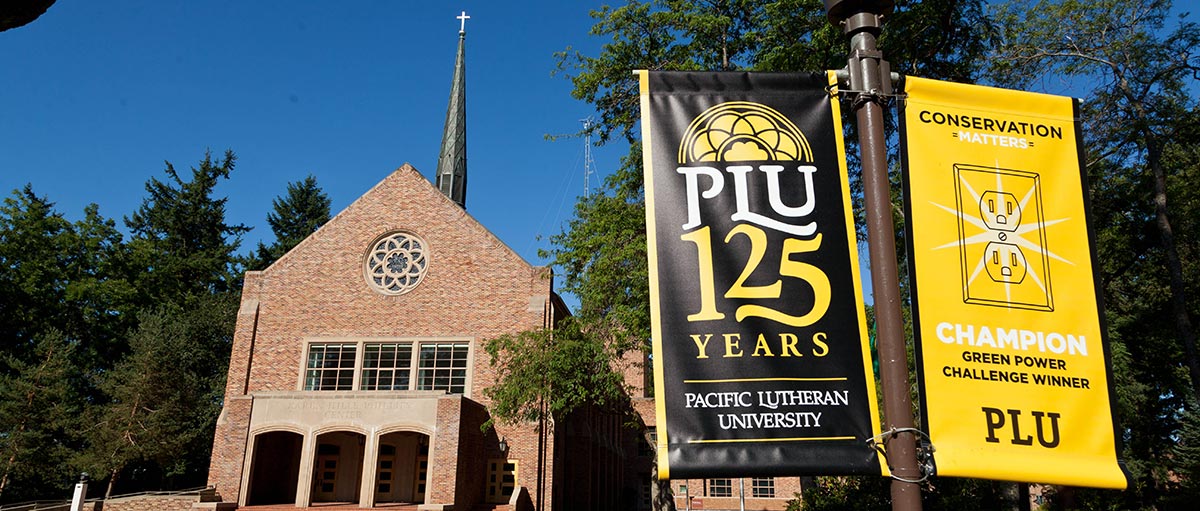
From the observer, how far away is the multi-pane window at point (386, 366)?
85.5 feet

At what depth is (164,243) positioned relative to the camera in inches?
1900

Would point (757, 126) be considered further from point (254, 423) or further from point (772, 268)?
point (254, 423)

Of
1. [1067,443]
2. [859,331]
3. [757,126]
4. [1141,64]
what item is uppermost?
[1141,64]

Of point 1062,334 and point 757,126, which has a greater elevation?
point 757,126

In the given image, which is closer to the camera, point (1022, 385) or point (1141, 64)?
point (1022, 385)

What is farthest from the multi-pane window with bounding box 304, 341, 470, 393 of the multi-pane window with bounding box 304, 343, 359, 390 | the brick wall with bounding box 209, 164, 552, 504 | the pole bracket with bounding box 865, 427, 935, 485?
the pole bracket with bounding box 865, 427, 935, 485

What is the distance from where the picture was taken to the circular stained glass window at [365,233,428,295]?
89.5 feet

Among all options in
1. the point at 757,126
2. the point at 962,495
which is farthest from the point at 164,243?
the point at 757,126

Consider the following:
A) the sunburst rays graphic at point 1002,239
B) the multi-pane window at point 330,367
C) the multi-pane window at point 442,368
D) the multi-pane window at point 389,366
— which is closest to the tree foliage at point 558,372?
the multi-pane window at point 442,368

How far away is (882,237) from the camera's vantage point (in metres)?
4.02

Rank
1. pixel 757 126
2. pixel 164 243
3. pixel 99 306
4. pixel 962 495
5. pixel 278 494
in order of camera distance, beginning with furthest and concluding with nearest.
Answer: pixel 164 243 < pixel 99 306 < pixel 278 494 < pixel 962 495 < pixel 757 126

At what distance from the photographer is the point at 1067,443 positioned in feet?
13.2

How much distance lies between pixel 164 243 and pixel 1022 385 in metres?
53.5

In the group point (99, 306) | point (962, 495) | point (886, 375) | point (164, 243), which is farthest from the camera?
point (164, 243)
